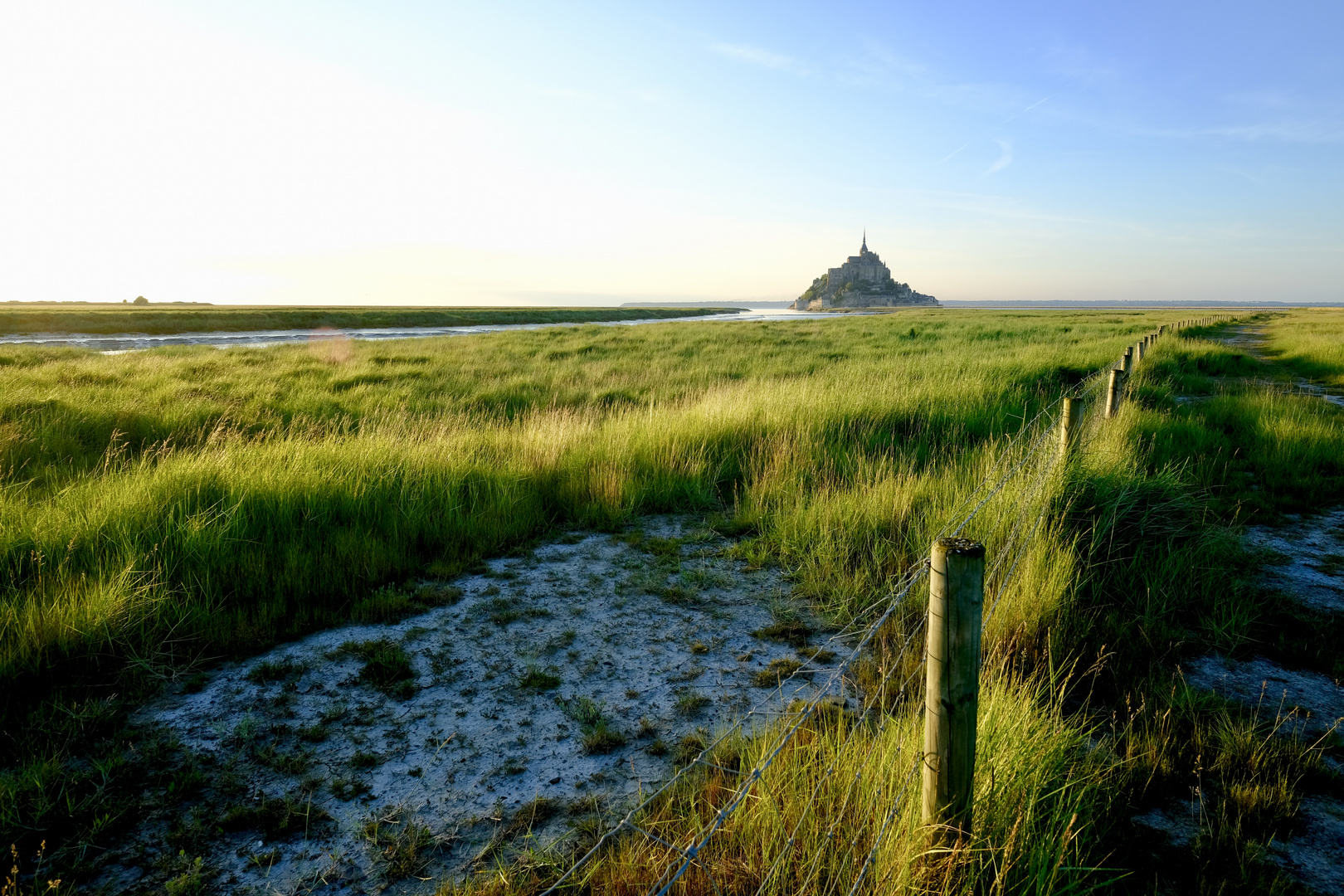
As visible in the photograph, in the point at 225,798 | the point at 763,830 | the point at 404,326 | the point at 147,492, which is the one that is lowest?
the point at 225,798

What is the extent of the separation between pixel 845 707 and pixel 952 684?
1.48 metres

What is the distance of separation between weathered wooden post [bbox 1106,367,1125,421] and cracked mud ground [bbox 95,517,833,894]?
5305 mm

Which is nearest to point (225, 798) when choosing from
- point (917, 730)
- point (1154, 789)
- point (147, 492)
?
point (917, 730)

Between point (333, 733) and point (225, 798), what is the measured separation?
482 mm

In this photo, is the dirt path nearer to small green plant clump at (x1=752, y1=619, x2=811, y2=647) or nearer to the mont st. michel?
small green plant clump at (x1=752, y1=619, x2=811, y2=647)

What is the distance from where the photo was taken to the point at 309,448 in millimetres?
6285

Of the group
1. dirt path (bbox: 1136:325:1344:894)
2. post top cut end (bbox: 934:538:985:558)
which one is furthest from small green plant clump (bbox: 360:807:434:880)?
dirt path (bbox: 1136:325:1344:894)

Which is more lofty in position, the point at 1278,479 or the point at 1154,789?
the point at 1278,479

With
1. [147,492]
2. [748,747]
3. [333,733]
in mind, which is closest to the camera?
[748,747]

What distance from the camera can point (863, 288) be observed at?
183 m

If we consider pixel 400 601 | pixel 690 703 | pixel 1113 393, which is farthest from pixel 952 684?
pixel 1113 393

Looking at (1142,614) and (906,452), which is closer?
(1142,614)

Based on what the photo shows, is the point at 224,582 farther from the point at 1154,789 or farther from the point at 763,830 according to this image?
the point at 1154,789

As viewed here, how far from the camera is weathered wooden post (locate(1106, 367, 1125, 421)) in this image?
760 cm
